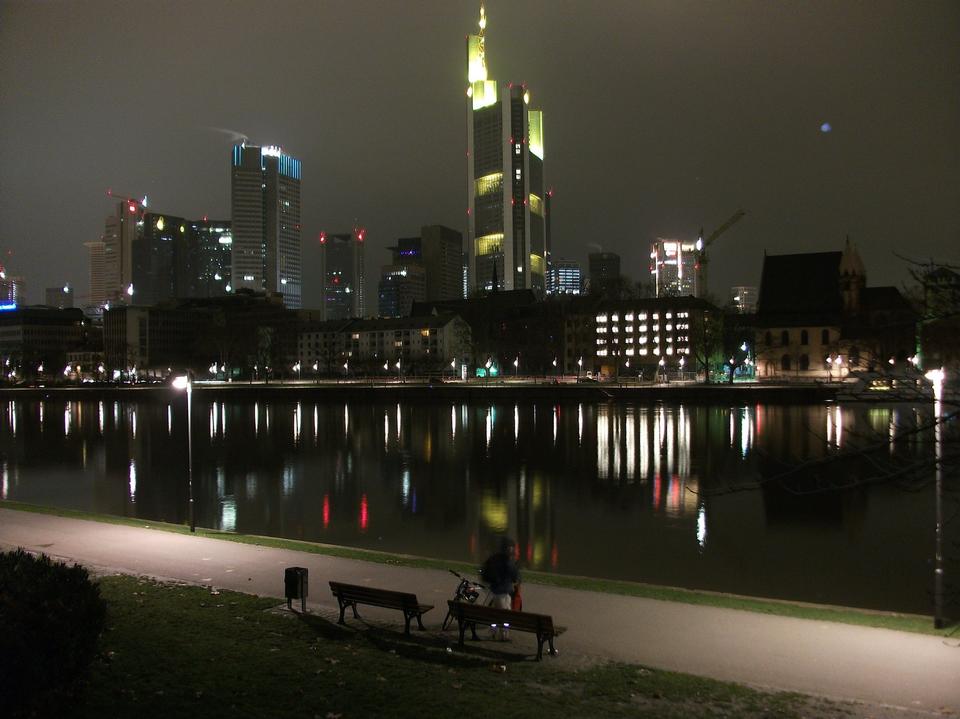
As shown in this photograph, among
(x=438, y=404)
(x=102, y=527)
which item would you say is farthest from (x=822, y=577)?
(x=438, y=404)

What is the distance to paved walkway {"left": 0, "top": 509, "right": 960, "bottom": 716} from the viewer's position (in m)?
8.00

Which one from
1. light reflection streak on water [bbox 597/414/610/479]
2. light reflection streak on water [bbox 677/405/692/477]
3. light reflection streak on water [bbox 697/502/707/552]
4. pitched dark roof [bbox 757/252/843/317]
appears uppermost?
pitched dark roof [bbox 757/252/843/317]

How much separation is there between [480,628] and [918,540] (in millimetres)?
15157

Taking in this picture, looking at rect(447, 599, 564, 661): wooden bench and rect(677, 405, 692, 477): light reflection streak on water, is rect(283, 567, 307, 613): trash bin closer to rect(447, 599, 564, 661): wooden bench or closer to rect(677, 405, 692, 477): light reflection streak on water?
rect(447, 599, 564, 661): wooden bench

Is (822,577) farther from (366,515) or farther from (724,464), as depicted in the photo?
(724,464)

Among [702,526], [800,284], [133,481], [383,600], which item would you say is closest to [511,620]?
[383,600]

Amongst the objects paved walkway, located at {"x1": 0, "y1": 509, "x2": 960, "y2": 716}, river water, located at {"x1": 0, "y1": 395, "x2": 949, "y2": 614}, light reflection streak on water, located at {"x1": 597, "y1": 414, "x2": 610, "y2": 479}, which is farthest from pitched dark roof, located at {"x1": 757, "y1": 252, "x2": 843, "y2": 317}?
paved walkway, located at {"x1": 0, "y1": 509, "x2": 960, "y2": 716}

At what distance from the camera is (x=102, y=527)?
54.2 feet

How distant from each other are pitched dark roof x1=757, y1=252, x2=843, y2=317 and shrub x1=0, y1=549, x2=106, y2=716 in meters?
111

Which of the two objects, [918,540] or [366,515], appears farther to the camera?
[366,515]

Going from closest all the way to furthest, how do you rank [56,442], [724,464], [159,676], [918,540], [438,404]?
[159,676] < [918,540] < [724,464] < [56,442] < [438,404]

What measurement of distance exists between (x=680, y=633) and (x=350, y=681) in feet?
13.8

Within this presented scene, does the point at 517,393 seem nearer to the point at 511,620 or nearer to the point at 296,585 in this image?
the point at 296,585

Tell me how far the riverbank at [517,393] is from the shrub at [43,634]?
58.1 meters
